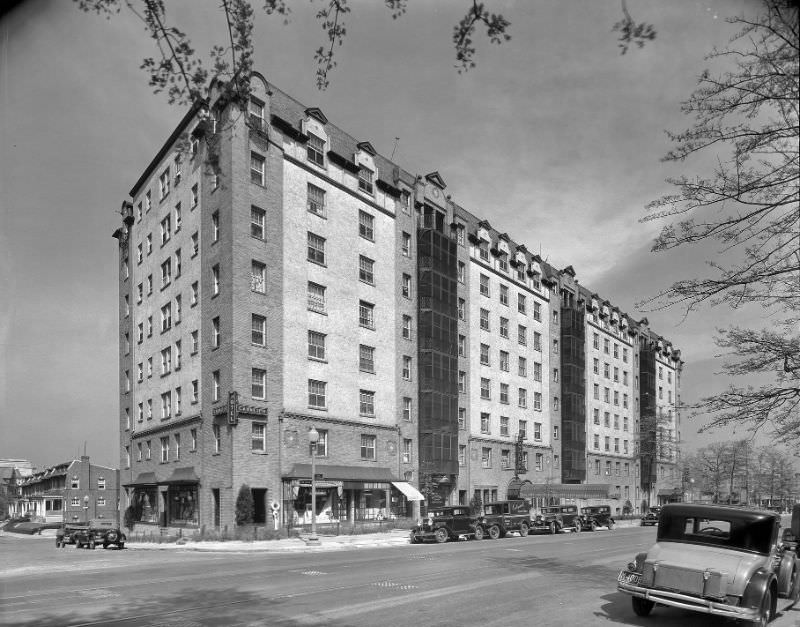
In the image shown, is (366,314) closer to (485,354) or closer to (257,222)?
(257,222)

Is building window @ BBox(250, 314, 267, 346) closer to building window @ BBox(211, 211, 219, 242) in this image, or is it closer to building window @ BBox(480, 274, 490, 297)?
building window @ BBox(211, 211, 219, 242)

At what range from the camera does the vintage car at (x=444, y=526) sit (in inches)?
1400

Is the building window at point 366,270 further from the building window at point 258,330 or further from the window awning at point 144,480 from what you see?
the window awning at point 144,480

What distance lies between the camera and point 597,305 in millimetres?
88188

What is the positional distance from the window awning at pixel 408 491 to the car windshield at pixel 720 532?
3559cm

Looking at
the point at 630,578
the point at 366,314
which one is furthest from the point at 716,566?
the point at 366,314

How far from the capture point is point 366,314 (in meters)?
49.5

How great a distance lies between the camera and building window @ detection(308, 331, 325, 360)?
44.6 meters

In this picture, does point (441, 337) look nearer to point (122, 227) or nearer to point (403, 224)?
point (403, 224)

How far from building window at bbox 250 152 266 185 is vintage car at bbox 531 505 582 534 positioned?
24.2m

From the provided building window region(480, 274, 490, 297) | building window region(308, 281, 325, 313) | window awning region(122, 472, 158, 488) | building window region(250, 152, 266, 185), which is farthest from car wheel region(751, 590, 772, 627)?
building window region(480, 274, 490, 297)

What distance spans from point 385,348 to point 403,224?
30.4 ft

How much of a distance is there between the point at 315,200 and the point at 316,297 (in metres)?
5.92

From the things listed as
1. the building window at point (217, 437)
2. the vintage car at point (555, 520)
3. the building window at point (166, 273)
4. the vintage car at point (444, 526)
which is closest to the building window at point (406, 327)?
the vintage car at point (555, 520)
